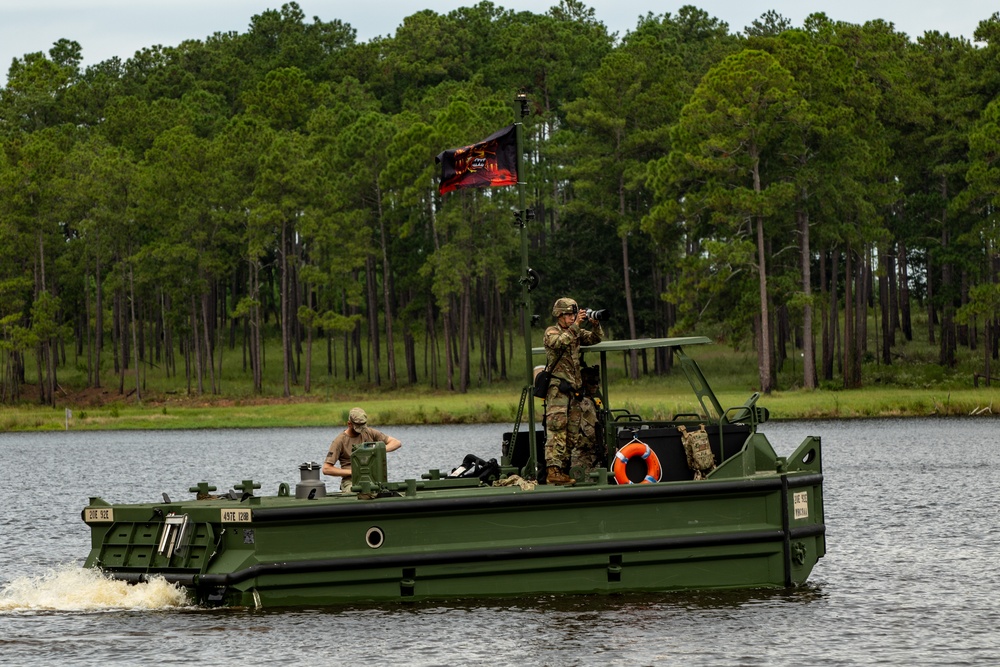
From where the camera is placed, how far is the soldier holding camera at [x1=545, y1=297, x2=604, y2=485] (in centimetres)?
1617

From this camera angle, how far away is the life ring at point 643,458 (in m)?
15.9

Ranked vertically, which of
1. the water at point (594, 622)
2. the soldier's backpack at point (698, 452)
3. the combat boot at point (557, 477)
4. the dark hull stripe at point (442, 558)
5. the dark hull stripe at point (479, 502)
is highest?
the soldier's backpack at point (698, 452)

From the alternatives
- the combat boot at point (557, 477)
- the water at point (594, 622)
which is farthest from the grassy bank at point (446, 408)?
the combat boot at point (557, 477)

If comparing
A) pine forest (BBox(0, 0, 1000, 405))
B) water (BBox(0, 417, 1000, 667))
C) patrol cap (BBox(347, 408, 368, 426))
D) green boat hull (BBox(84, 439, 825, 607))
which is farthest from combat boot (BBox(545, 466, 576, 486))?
pine forest (BBox(0, 0, 1000, 405))

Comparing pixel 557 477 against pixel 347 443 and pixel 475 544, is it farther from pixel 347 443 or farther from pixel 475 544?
pixel 347 443

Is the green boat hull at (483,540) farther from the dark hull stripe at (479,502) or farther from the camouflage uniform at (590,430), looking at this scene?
the camouflage uniform at (590,430)

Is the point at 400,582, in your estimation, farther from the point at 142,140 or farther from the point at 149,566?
the point at 142,140

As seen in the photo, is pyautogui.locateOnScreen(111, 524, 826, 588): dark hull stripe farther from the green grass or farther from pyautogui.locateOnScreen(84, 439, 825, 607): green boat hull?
the green grass

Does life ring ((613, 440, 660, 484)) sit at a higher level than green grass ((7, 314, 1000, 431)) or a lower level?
higher

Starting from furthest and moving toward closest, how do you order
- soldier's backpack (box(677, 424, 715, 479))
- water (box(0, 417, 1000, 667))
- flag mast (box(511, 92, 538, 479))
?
1. flag mast (box(511, 92, 538, 479))
2. soldier's backpack (box(677, 424, 715, 479))
3. water (box(0, 417, 1000, 667))

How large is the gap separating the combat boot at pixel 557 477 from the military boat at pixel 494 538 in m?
0.18

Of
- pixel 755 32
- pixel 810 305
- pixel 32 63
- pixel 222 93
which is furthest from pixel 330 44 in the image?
pixel 810 305

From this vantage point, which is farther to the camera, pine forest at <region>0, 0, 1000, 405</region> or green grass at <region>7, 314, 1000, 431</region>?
pine forest at <region>0, 0, 1000, 405</region>

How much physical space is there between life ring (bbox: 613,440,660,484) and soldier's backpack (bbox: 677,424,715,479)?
15.3 inches
